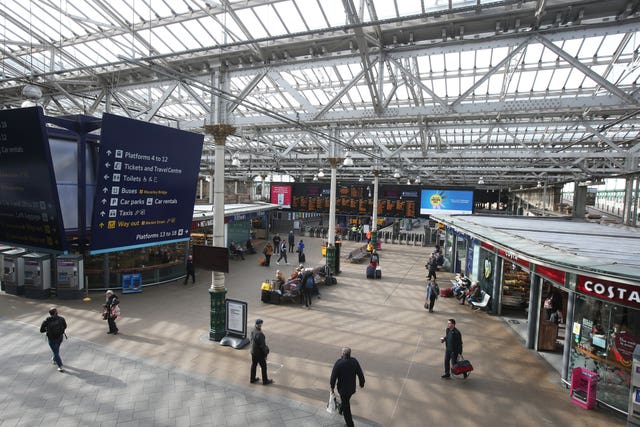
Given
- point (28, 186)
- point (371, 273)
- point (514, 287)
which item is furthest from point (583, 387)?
point (28, 186)

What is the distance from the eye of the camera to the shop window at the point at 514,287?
1291 cm

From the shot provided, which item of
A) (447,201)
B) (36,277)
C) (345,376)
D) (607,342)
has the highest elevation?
(447,201)

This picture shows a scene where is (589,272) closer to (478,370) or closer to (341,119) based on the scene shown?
(478,370)

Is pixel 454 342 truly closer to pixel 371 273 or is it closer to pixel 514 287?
pixel 514 287

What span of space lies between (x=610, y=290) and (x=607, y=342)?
136 centimetres

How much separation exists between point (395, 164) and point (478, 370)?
18845mm

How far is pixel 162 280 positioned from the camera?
15.8 meters

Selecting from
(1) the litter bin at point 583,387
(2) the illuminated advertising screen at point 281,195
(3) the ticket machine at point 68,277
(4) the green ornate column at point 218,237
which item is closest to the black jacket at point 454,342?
(1) the litter bin at point 583,387

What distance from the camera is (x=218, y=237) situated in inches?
384

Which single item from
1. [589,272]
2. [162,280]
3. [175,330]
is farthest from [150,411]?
[162,280]

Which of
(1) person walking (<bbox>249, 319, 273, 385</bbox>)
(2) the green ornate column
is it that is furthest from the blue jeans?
(1) person walking (<bbox>249, 319, 273, 385</bbox>)

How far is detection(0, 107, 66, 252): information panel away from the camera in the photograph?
8.05m

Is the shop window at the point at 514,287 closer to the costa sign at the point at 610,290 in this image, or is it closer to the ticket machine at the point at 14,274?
the costa sign at the point at 610,290

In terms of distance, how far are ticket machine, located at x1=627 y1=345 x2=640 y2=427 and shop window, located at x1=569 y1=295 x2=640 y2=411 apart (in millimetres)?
485
